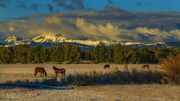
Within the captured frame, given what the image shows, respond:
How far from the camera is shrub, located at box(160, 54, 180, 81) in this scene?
137 ft

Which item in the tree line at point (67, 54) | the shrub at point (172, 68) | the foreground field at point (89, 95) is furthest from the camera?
the tree line at point (67, 54)

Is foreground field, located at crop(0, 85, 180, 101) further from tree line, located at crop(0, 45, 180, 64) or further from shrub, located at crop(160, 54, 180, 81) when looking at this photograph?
tree line, located at crop(0, 45, 180, 64)

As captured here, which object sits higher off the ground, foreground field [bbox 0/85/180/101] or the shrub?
the shrub

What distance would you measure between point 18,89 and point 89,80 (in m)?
8.32

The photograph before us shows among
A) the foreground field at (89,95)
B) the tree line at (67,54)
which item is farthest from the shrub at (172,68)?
the tree line at (67,54)

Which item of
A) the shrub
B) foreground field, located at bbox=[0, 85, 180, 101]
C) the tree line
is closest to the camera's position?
foreground field, located at bbox=[0, 85, 180, 101]

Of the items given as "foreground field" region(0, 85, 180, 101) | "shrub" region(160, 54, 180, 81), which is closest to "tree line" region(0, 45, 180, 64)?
"shrub" region(160, 54, 180, 81)

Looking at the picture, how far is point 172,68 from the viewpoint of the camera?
4238cm

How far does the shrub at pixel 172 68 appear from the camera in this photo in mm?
41812

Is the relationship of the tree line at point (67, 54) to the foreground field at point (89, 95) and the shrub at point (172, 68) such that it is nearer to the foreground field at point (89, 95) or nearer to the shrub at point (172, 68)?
the shrub at point (172, 68)

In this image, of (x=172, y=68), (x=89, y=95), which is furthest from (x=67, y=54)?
(x=89, y=95)

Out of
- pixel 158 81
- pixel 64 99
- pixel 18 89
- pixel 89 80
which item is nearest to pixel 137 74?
pixel 158 81

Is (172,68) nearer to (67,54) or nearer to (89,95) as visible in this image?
(89,95)

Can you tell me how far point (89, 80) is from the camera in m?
40.0
